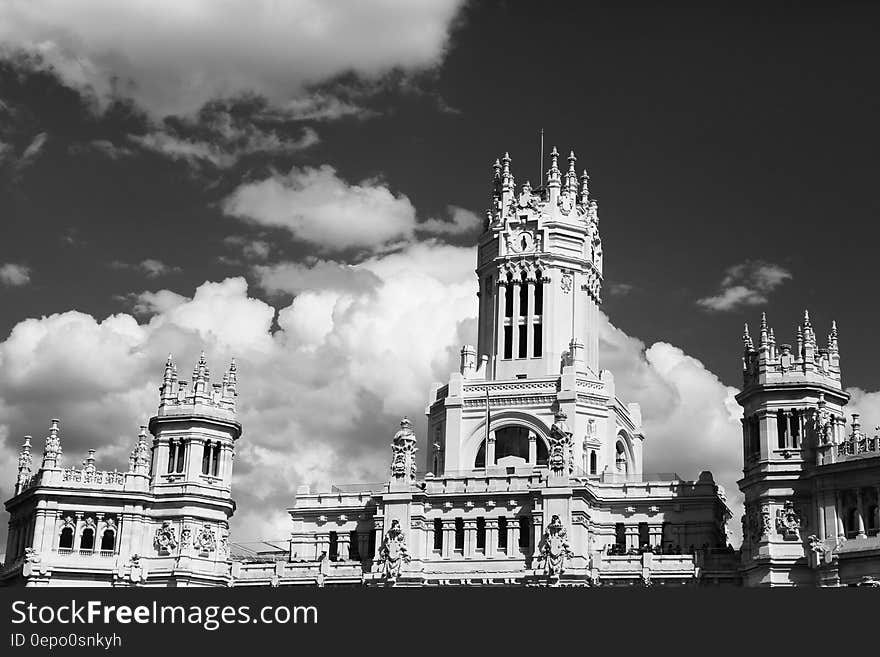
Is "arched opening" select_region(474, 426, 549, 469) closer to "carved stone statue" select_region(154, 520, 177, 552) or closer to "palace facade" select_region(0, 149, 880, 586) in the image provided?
"palace facade" select_region(0, 149, 880, 586)

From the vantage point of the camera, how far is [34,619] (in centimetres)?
5612

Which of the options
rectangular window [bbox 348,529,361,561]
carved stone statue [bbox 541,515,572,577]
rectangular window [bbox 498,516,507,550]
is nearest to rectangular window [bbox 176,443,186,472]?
rectangular window [bbox 348,529,361,561]

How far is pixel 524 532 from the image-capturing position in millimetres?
98188

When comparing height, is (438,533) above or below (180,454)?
below

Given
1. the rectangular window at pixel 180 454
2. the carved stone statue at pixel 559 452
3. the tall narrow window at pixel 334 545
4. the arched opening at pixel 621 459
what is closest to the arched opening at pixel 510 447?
the arched opening at pixel 621 459

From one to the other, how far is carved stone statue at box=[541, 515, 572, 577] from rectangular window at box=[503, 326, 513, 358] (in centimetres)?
2420

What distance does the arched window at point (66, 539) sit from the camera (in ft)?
342

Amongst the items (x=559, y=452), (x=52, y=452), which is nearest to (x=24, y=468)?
(x=52, y=452)

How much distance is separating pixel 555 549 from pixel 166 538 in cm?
3145

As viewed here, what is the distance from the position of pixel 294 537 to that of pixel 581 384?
26.6 meters

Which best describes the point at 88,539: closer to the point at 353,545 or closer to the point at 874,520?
the point at 353,545

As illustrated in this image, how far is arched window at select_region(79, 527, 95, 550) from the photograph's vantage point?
105 meters

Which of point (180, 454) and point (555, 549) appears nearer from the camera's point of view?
point (555, 549)

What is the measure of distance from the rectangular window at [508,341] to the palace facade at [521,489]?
0.46ft
